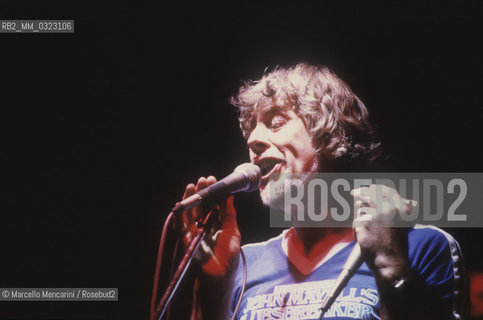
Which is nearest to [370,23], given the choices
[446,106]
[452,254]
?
[446,106]

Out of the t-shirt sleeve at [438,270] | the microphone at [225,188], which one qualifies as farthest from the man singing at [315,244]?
the microphone at [225,188]

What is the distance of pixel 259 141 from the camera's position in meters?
1.97

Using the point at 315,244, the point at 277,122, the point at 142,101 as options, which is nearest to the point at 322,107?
the point at 277,122

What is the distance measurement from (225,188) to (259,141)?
1.84 ft

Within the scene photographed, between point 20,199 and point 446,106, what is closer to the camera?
point 446,106

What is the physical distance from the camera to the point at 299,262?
192 centimetres

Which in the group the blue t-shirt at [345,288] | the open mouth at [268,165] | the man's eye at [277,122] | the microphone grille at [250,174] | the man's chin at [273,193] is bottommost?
the blue t-shirt at [345,288]

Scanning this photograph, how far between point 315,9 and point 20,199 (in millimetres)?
1853

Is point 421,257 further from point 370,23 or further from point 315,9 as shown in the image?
point 315,9

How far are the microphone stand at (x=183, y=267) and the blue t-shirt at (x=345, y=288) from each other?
0.54 m

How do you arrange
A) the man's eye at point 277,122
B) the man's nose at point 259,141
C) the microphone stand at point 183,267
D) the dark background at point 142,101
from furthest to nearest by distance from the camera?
the dark background at point 142,101
the man's eye at point 277,122
the man's nose at point 259,141
the microphone stand at point 183,267

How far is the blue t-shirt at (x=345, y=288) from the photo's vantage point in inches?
62.1

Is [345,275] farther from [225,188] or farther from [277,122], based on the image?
[277,122]

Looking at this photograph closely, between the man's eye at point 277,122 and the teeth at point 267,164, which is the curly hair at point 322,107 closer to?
the man's eye at point 277,122
